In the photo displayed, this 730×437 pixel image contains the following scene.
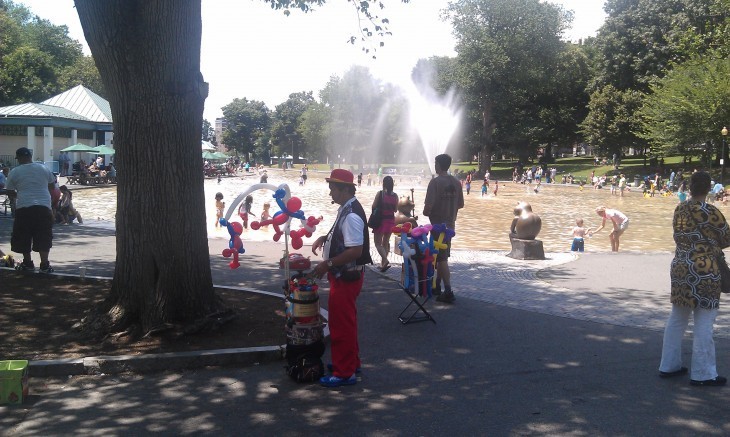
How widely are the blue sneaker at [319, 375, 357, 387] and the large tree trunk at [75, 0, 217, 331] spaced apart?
197 cm

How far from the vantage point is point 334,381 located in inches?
213

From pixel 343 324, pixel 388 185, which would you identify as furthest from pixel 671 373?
pixel 388 185

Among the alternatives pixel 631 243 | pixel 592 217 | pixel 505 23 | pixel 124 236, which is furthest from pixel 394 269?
pixel 505 23

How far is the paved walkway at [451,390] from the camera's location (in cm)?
461

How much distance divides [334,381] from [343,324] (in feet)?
1.64

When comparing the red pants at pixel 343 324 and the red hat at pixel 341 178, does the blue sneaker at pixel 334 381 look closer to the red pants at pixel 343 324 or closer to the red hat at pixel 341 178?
the red pants at pixel 343 324

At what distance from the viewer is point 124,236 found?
6676 millimetres

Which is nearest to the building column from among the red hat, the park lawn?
the park lawn

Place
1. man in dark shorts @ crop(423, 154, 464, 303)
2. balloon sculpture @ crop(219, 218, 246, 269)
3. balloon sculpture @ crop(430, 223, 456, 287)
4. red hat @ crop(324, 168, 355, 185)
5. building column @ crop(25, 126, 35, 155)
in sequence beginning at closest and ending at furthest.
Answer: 1. red hat @ crop(324, 168, 355, 185)
2. balloon sculpture @ crop(219, 218, 246, 269)
3. balloon sculpture @ crop(430, 223, 456, 287)
4. man in dark shorts @ crop(423, 154, 464, 303)
5. building column @ crop(25, 126, 35, 155)

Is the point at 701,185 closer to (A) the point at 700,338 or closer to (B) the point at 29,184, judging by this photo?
(A) the point at 700,338

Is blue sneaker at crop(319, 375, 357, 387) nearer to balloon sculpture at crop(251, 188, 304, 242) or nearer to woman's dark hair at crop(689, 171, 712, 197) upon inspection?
balloon sculpture at crop(251, 188, 304, 242)

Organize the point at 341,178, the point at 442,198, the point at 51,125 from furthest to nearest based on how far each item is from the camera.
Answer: the point at 51,125 → the point at 442,198 → the point at 341,178

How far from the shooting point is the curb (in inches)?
224

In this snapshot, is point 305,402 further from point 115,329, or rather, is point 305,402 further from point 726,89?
point 726,89
